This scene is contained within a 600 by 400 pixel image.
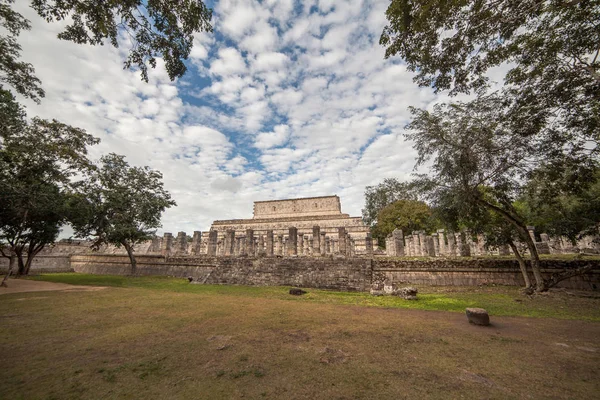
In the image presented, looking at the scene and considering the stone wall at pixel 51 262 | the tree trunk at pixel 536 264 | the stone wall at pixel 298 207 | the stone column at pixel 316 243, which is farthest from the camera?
the stone wall at pixel 298 207

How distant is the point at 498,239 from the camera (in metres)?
11.4

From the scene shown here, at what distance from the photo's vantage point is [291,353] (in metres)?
4.06

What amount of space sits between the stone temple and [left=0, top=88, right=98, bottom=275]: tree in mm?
18203

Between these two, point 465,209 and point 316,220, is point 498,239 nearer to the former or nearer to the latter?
point 465,209

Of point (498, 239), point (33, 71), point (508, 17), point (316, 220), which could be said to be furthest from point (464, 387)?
point (316, 220)

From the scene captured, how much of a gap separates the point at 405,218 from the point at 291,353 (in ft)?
95.4

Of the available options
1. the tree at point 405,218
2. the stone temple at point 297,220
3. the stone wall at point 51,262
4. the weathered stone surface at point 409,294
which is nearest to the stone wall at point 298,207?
the stone temple at point 297,220

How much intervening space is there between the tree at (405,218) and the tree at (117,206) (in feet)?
81.8

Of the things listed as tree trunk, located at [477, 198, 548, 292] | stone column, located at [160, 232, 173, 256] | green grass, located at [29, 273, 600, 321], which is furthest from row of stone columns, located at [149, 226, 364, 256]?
tree trunk, located at [477, 198, 548, 292]

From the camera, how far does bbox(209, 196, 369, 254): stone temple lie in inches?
1241

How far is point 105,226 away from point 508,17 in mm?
Result: 21633

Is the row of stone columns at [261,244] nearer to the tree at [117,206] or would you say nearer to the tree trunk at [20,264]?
the tree at [117,206]

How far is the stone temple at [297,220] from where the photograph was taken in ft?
103

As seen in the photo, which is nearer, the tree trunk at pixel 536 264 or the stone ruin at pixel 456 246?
the tree trunk at pixel 536 264
